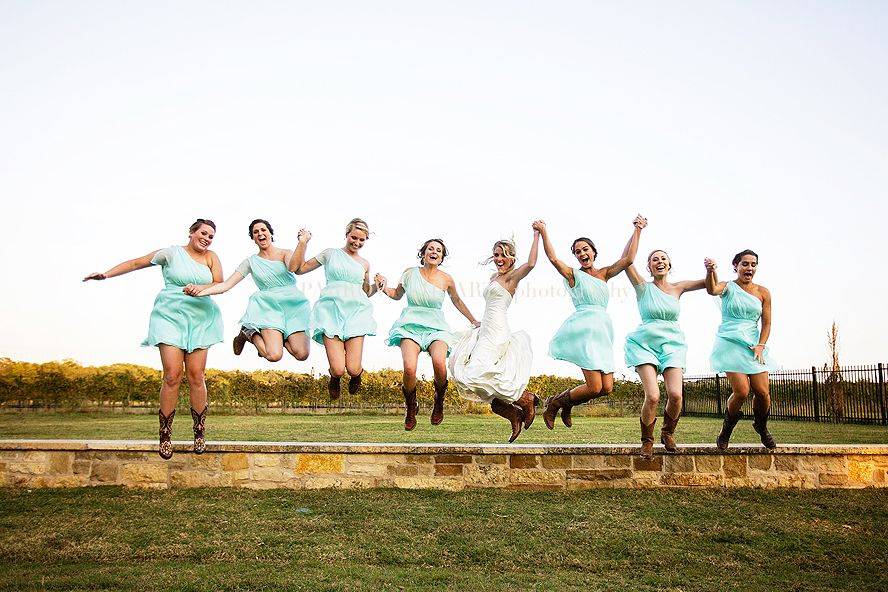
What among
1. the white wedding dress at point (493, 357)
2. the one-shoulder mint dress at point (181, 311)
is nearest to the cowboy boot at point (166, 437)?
the one-shoulder mint dress at point (181, 311)

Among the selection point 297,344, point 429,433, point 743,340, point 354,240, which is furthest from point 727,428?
point 429,433

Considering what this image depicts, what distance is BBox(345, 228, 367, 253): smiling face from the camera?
27.1 feet

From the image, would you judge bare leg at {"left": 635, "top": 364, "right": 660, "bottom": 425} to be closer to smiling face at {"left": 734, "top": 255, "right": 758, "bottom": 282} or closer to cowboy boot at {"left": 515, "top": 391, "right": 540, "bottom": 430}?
cowboy boot at {"left": 515, "top": 391, "right": 540, "bottom": 430}

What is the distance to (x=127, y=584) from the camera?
5293mm

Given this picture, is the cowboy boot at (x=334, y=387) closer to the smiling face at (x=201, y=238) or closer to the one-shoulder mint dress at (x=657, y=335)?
the smiling face at (x=201, y=238)

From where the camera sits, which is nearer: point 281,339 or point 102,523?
point 102,523

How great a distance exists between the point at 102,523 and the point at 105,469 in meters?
1.33

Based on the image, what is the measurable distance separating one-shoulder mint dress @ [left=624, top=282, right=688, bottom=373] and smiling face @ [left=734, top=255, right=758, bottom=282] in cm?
97

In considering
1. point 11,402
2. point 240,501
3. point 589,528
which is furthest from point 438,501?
point 11,402

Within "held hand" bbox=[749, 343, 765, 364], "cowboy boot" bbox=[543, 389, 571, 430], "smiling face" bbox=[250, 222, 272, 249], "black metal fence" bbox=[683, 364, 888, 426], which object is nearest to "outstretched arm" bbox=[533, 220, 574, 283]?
"cowboy boot" bbox=[543, 389, 571, 430]

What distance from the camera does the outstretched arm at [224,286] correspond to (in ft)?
24.5

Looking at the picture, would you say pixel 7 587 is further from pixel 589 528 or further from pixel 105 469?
pixel 589 528

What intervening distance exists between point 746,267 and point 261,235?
572 cm

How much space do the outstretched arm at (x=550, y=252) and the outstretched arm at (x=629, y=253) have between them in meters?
0.48
